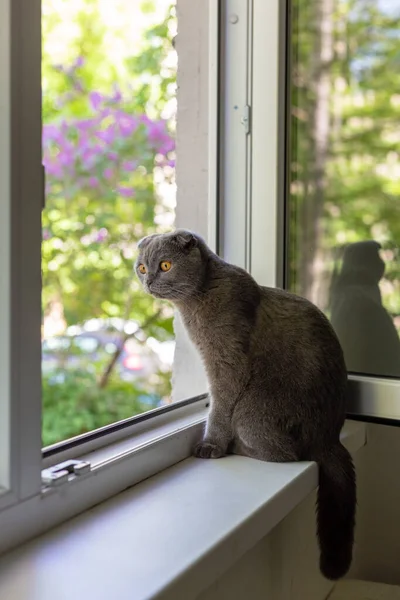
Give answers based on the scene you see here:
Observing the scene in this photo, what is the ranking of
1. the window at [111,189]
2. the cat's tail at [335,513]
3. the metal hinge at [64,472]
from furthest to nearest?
the window at [111,189] → the cat's tail at [335,513] → the metal hinge at [64,472]

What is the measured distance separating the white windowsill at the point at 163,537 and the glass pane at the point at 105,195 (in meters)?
1.02

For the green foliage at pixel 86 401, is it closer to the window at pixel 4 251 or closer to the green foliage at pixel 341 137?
the green foliage at pixel 341 137

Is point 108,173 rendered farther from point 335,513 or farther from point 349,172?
point 335,513

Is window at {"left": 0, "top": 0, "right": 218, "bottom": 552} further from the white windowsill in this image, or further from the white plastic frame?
the white plastic frame

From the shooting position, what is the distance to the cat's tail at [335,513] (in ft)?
3.48

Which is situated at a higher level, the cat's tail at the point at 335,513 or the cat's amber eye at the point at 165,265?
the cat's amber eye at the point at 165,265

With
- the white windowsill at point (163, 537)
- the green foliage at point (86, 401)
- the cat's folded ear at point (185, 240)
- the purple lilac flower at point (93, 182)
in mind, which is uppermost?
the purple lilac flower at point (93, 182)

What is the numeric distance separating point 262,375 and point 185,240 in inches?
11.2

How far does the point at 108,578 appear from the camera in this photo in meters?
0.67

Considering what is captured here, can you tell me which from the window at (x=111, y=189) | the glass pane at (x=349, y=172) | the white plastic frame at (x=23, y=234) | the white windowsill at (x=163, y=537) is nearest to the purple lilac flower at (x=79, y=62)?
the window at (x=111, y=189)

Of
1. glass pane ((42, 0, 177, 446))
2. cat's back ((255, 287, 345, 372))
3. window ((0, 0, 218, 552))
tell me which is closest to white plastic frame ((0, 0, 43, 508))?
cat's back ((255, 287, 345, 372))

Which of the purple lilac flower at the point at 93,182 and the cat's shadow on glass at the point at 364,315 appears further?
the purple lilac flower at the point at 93,182

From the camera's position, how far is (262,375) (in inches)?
43.0

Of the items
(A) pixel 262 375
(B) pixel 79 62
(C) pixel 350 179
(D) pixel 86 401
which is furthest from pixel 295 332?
(B) pixel 79 62
